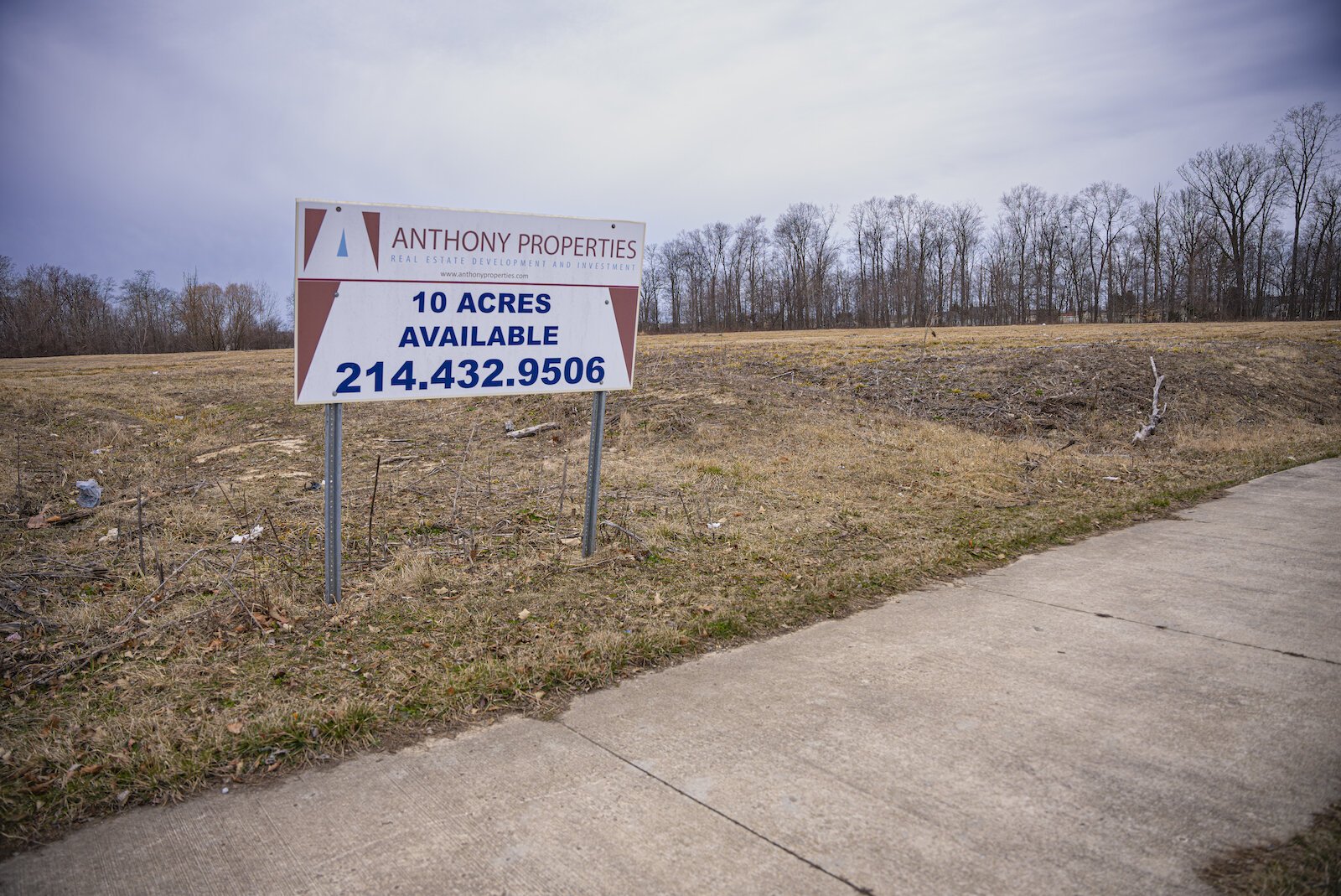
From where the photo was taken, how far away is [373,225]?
15.6 ft

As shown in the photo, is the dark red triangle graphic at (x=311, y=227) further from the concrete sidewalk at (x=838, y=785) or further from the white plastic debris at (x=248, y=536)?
the concrete sidewalk at (x=838, y=785)

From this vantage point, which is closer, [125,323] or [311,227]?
[311,227]

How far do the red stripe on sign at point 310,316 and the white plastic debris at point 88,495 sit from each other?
17.6ft

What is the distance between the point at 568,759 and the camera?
3.11m

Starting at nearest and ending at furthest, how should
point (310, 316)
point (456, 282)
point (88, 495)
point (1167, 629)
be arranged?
1. point (1167, 629)
2. point (310, 316)
3. point (456, 282)
4. point (88, 495)

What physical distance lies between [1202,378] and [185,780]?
18.8 metres

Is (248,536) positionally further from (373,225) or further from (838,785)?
(838,785)

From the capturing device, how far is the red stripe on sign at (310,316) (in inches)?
180

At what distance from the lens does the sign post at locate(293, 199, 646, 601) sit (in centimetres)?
466

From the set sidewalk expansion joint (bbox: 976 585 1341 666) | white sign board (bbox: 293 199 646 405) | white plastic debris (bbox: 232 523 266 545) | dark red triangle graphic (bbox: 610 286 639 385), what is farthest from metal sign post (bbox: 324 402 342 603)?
sidewalk expansion joint (bbox: 976 585 1341 666)

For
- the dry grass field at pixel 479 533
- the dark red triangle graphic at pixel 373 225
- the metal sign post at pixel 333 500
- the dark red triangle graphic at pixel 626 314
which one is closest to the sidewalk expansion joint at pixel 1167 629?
the dry grass field at pixel 479 533

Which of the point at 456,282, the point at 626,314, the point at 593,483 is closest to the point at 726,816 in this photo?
the point at 593,483

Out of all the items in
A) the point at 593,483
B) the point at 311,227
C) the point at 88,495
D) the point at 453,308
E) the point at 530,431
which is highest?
the point at 311,227

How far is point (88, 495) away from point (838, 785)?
876 cm
